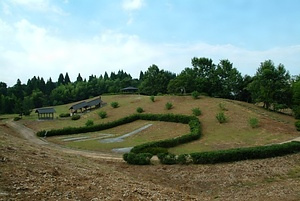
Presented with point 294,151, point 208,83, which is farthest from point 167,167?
point 208,83

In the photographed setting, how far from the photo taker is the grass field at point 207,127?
31844 mm

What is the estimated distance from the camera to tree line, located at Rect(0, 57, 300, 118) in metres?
50.5

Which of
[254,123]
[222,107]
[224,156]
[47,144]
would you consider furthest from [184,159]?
[222,107]

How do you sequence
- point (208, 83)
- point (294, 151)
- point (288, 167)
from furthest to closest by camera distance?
point (208, 83)
point (294, 151)
point (288, 167)

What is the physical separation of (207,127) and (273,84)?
62.9 feet

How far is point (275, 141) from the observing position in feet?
102

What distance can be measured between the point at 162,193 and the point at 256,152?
Answer: 1388 centimetres

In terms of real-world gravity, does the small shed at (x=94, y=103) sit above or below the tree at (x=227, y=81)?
below

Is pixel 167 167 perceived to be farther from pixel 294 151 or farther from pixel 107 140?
pixel 107 140

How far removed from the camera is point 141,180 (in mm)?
18047

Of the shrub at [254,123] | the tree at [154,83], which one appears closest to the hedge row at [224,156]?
the shrub at [254,123]

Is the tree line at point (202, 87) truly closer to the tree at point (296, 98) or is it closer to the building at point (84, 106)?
the tree at point (296, 98)

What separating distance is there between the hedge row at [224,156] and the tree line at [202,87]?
2496 centimetres

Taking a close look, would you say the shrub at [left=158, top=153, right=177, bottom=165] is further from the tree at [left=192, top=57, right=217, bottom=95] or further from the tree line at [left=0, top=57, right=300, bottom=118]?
the tree at [left=192, top=57, right=217, bottom=95]
